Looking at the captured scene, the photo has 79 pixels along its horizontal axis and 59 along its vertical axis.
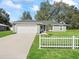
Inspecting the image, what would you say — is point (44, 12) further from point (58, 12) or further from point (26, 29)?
point (26, 29)

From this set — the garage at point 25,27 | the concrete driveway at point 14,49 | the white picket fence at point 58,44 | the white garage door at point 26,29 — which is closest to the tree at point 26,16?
the garage at point 25,27

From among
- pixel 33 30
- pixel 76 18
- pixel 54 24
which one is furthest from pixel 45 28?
pixel 76 18

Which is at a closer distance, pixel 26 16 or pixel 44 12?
pixel 44 12

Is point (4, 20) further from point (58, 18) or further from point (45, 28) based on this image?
point (45, 28)

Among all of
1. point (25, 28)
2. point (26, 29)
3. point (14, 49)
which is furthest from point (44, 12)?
point (14, 49)

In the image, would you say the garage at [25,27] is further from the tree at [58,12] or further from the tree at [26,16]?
the tree at [26,16]

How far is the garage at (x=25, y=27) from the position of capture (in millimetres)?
61884

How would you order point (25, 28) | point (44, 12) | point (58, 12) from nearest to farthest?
1. point (25, 28)
2. point (44, 12)
3. point (58, 12)

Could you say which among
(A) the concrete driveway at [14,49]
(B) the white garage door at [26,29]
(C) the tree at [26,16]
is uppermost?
(C) the tree at [26,16]

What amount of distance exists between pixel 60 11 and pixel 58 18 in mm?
2919

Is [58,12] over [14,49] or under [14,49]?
over

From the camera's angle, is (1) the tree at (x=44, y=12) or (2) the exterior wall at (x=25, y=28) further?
(1) the tree at (x=44, y=12)

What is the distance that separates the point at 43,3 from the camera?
9225 centimetres

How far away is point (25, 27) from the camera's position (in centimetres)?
6256
